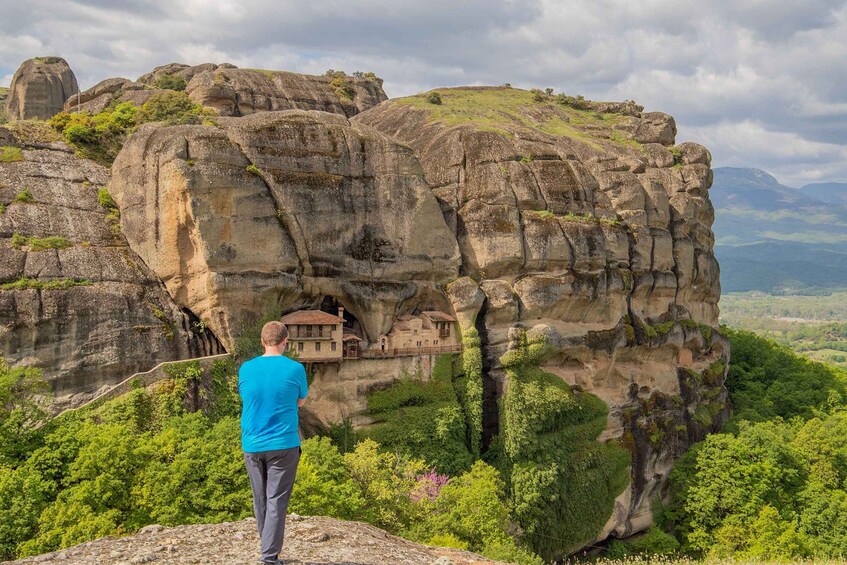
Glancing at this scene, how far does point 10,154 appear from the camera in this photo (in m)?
39.2

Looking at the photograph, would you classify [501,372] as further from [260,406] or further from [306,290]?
[260,406]

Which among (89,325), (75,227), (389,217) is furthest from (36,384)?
(389,217)

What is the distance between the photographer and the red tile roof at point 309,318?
3919cm

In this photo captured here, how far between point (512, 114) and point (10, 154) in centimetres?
3612

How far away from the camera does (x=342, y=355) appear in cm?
4031

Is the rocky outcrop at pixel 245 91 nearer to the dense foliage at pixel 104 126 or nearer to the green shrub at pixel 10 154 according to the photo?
the dense foliage at pixel 104 126

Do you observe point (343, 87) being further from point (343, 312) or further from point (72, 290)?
point (72, 290)

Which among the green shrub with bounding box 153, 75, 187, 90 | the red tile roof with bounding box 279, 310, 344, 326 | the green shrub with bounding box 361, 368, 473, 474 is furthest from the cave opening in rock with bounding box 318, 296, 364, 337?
the green shrub with bounding box 153, 75, 187, 90

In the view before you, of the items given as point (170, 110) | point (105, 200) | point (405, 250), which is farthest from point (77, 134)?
point (405, 250)

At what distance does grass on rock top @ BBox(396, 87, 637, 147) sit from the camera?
182 ft

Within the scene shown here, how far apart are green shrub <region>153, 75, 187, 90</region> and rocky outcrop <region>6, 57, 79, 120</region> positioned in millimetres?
8535

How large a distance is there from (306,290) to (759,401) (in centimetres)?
4012

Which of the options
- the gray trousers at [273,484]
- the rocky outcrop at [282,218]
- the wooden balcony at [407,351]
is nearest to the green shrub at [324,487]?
the wooden balcony at [407,351]

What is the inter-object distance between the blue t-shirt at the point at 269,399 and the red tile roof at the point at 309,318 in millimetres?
27232
